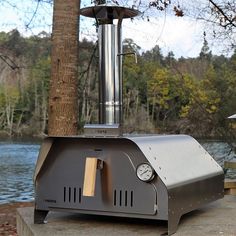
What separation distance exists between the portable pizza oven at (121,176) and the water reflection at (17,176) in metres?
8.62

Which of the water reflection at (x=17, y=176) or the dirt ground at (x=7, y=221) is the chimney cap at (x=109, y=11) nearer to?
the dirt ground at (x=7, y=221)

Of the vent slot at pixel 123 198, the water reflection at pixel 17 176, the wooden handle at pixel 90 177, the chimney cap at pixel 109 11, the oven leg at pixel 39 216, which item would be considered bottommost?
the water reflection at pixel 17 176

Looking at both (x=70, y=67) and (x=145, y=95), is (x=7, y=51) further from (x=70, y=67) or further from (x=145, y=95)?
(x=145, y=95)

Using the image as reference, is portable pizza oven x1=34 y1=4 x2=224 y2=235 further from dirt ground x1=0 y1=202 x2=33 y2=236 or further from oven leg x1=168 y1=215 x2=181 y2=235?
dirt ground x1=0 y1=202 x2=33 y2=236

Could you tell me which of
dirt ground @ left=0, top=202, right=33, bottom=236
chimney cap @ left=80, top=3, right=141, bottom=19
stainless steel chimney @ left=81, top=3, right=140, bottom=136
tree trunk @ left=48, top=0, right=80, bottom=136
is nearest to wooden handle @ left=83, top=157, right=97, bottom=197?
stainless steel chimney @ left=81, top=3, right=140, bottom=136

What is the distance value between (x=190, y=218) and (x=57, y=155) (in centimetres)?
95

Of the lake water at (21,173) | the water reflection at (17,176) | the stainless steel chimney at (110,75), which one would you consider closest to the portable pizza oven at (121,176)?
the stainless steel chimney at (110,75)

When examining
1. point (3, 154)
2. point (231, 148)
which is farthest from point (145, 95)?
point (231, 148)

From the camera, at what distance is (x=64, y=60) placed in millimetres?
5184

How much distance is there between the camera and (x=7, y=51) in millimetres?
12523

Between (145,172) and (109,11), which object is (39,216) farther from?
(109,11)

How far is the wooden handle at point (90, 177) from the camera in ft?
9.77

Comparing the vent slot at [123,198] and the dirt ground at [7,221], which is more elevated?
the vent slot at [123,198]

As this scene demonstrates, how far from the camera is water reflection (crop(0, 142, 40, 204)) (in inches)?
516
